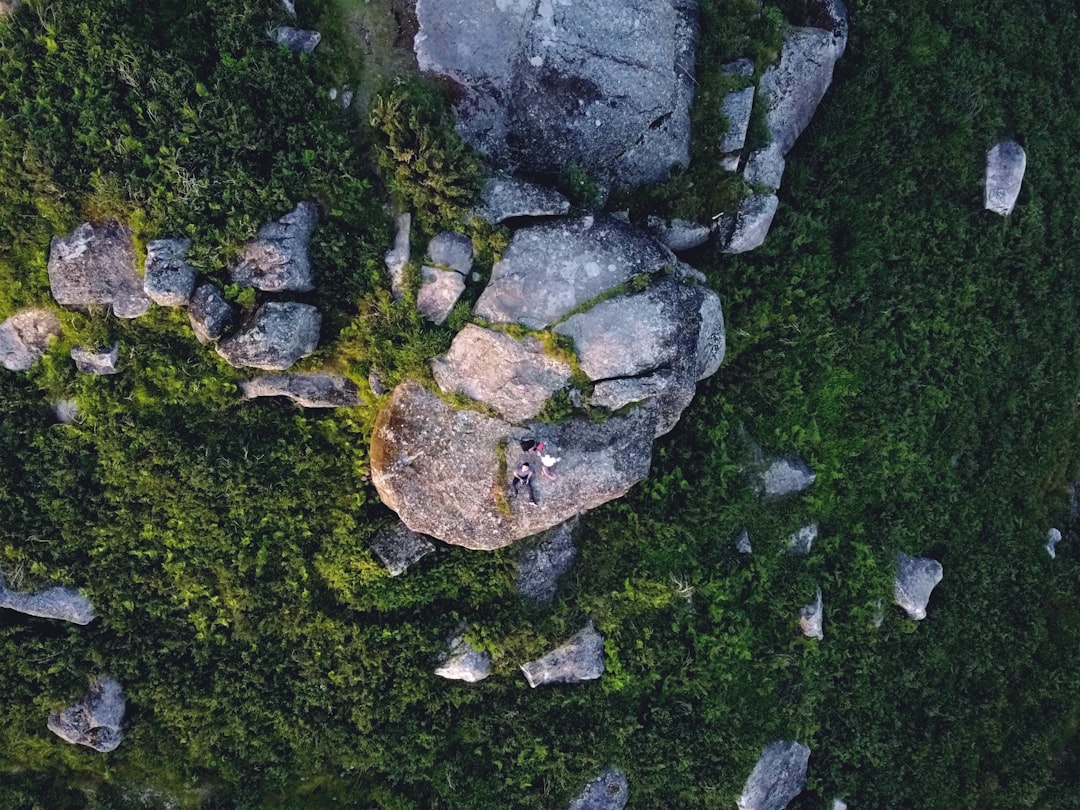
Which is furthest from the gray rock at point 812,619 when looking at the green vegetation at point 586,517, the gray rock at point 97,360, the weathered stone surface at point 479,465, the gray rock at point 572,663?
the gray rock at point 97,360

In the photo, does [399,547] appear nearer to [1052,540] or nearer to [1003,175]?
[1003,175]

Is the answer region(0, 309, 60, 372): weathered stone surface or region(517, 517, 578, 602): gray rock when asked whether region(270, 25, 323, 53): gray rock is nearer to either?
region(0, 309, 60, 372): weathered stone surface

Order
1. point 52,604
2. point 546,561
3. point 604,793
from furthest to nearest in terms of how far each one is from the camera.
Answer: point 604,793 → point 546,561 → point 52,604

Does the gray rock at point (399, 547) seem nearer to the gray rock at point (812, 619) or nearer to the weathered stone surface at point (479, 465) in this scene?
the weathered stone surface at point (479, 465)

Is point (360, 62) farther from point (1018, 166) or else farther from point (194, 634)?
point (1018, 166)

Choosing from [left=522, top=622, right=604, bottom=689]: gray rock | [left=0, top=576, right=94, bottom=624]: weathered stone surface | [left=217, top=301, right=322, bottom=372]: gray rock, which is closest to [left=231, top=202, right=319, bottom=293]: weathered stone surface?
[left=217, top=301, right=322, bottom=372]: gray rock

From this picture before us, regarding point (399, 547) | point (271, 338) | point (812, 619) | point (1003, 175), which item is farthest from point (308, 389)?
point (1003, 175)

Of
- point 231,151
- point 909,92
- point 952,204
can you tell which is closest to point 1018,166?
point 952,204
